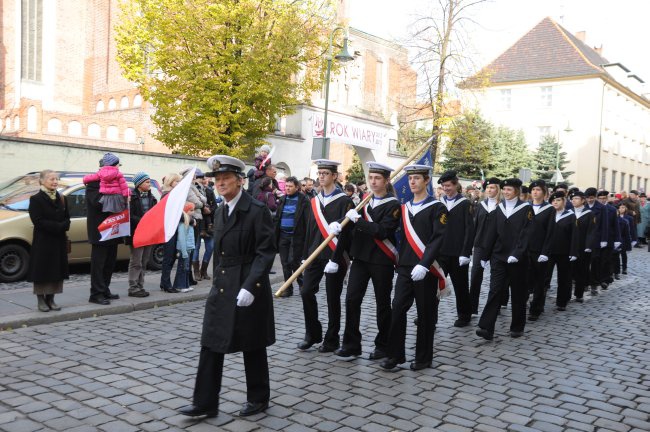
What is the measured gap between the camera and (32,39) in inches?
1328

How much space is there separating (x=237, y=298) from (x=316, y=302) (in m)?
2.30

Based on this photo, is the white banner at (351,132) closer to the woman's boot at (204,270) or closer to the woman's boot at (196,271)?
the woman's boot at (204,270)

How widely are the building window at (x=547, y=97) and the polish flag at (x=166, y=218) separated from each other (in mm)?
49229

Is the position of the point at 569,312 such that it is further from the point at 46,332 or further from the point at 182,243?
the point at 46,332

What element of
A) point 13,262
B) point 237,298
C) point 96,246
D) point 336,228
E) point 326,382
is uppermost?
point 336,228

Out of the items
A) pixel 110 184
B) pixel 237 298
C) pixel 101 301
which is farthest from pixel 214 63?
pixel 237 298

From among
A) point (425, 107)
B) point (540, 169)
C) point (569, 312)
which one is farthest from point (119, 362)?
point (540, 169)

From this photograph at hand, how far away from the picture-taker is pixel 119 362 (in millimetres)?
6184

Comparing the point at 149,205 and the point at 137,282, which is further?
the point at 149,205

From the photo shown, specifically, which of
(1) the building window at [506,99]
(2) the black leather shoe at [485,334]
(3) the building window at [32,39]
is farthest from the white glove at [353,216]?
(1) the building window at [506,99]

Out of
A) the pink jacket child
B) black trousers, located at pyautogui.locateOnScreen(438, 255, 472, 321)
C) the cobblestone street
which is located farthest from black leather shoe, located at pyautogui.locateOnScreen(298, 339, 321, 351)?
the pink jacket child

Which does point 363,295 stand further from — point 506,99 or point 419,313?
point 506,99

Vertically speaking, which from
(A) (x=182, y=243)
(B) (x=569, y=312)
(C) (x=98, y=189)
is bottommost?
(B) (x=569, y=312)

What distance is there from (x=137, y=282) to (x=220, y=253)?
16.6 feet
